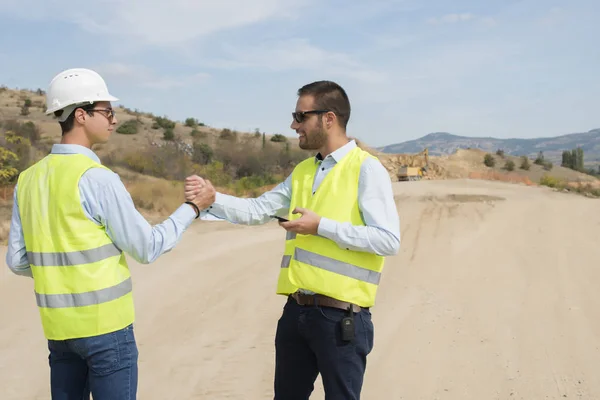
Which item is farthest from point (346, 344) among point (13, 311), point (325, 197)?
point (13, 311)

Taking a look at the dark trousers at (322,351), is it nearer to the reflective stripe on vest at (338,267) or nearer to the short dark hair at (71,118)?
the reflective stripe on vest at (338,267)

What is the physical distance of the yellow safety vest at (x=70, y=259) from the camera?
8.62 feet

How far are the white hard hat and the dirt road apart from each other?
300 cm

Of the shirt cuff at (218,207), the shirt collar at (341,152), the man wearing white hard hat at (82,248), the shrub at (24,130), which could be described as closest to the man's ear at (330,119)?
the shirt collar at (341,152)

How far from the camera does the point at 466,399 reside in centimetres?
491

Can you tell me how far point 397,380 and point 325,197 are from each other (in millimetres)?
2748

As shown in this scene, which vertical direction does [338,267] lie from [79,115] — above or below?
below

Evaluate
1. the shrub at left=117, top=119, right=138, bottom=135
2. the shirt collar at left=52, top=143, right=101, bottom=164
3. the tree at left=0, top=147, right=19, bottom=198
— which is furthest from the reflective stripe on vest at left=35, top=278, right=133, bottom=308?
the shrub at left=117, top=119, right=138, bottom=135

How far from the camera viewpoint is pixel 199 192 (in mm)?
3352

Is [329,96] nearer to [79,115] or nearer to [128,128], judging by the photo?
[79,115]

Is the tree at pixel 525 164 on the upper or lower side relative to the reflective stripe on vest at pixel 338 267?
lower

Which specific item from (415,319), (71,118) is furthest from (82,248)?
(415,319)

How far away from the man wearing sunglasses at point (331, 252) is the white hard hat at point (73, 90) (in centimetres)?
75

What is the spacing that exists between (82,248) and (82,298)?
22 cm
